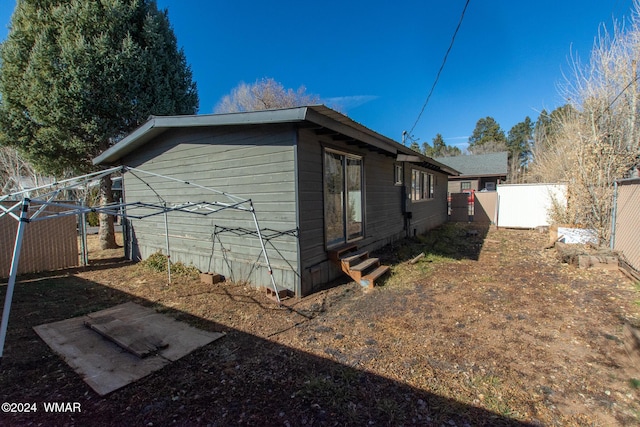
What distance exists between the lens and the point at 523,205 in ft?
41.4

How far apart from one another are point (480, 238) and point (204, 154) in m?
9.58

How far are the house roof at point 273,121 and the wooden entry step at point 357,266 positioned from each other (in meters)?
2.19

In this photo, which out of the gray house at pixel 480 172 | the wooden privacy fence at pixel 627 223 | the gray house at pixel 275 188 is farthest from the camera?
the gray house at pixel 480 172

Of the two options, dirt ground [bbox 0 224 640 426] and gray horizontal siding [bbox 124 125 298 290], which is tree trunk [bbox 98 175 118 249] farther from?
dirt ground [bbox 0 224 640 426]

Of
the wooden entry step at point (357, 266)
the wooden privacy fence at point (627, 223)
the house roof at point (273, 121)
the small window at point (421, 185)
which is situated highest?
the house roof at point (273, 121)

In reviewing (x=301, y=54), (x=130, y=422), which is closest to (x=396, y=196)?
(x=130, y=422)

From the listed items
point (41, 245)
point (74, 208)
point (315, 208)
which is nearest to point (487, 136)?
point (315, 208)

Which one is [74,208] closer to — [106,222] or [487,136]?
[106,222]

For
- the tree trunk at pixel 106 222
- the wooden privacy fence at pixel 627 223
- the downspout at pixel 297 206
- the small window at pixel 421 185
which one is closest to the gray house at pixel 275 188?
the downspout at pixel 297 206

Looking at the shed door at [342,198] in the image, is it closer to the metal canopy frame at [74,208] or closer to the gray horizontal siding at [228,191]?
the gray horizontal siding at [228,191]

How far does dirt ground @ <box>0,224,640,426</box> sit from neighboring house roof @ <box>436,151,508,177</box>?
1798 centimetres

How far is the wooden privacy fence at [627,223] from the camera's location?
5.44 m

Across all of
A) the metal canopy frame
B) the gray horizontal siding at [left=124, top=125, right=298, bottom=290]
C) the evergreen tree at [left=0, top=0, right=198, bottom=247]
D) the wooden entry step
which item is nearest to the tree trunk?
the evergreen tree at [left=0, top=0, right=198, bottom=247]

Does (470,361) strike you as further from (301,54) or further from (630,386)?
(301,54)
